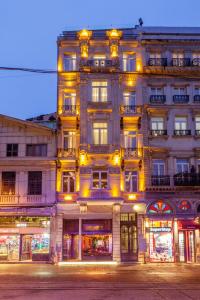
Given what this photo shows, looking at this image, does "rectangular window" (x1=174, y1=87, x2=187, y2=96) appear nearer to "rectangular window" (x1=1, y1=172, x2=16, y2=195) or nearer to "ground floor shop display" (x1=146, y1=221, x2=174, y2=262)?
"ground floor shop display" (x1=146, y1=221, x2=174, y2=262)

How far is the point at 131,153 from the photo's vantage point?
33094 mm

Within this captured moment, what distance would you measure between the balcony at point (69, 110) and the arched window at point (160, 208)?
32.8 ft

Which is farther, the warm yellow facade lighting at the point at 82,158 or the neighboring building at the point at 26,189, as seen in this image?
the warm yellow facade lighting at the point at 82,158

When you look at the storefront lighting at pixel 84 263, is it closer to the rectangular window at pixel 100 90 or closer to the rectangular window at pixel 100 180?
the rectangular window at pixel 100 180

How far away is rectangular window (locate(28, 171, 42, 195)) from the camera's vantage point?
32.8 meters

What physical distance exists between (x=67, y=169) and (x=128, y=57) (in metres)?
11.5

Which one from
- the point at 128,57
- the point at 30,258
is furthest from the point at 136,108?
the point at 30,258

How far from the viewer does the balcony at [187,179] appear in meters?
32.4

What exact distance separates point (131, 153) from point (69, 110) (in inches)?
254

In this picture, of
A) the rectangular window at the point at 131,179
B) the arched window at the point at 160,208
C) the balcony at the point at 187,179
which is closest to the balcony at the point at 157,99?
the rectangular window at the point at 131,179

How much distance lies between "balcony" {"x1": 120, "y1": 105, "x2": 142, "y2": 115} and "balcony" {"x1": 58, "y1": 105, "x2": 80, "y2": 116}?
383cm

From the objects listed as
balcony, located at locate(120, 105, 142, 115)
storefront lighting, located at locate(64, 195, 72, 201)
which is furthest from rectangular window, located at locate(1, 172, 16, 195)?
balcony, located at locate(120, 105, 142, 115)

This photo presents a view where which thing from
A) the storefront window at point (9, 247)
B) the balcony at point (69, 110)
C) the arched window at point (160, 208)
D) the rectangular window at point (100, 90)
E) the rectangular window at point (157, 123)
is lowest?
the storefront window at point (9, 247)

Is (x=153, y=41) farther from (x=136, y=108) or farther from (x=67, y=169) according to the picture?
(x=67, y=169)
